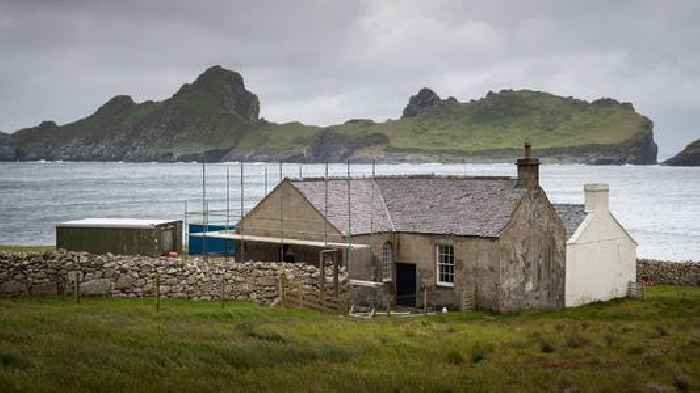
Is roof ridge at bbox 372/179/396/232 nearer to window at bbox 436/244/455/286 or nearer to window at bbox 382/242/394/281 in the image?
window at bbox 382/242/394/281

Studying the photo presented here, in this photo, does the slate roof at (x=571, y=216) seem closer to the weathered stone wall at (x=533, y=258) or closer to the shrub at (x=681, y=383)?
the weathered stone wall at (x=533, y=258)

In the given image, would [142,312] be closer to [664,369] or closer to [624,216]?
[664,369]

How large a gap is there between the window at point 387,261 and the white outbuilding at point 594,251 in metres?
8.35

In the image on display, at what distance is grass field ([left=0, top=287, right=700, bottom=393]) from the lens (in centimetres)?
1741

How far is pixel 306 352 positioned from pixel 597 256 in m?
25.3

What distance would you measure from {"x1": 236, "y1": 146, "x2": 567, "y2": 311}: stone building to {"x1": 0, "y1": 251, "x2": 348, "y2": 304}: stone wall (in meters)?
4.05

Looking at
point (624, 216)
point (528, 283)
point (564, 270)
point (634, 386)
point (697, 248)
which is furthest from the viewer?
point (624, 216)

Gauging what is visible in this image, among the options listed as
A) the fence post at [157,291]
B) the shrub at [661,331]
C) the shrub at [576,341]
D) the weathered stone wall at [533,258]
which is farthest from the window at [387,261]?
the shrub at [576,341]

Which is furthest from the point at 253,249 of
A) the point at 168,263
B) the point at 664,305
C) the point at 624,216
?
the point at 624,216

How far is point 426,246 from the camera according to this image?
37.8 meters

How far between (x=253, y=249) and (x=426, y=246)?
25.1ft

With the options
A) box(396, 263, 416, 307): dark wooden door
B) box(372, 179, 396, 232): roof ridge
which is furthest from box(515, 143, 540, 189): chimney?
box(396, 263, 416, 307): dark wooden door

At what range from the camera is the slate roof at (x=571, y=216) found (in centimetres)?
4197

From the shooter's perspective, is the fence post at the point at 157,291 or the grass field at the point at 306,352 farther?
the fence post at the point at 157,291
